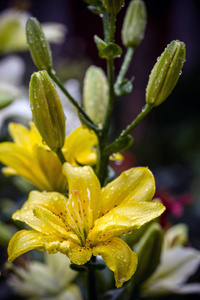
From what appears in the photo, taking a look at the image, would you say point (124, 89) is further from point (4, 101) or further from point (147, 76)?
point (147, 76)

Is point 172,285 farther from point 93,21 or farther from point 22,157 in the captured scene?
point 93,21

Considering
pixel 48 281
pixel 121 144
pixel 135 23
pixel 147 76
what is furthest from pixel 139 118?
pixel 147 76

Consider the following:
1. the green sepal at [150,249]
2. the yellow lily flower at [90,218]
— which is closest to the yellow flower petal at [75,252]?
the yellow lily flower at [90,218]

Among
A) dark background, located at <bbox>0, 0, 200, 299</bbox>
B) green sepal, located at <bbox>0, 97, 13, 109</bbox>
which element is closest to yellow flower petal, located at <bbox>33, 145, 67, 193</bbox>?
green sepal, located at <bbox>0, 97, 13, 109</bbox>

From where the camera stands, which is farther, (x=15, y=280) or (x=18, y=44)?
(x=18, y=44)

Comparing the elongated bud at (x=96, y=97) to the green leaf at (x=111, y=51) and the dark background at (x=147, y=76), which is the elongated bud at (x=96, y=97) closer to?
the green leaf at (x=111, y=51)

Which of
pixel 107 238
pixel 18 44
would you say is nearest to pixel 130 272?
pixel 107 238
